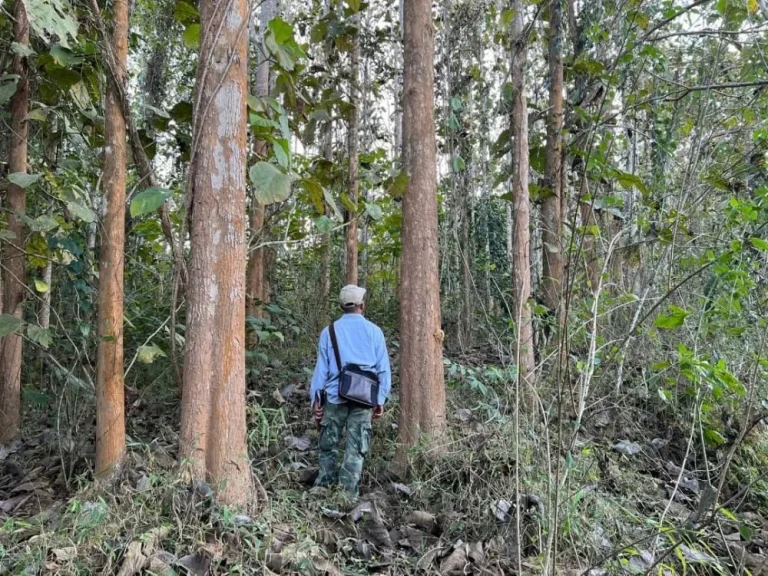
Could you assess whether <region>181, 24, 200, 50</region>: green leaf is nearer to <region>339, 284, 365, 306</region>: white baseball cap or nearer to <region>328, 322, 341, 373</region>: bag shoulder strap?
<region>339, 284, 365, 306</region>: white baseball cap

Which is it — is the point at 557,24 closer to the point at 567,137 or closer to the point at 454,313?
the point at 567,137

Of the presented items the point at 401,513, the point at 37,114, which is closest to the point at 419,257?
the point at 401,513

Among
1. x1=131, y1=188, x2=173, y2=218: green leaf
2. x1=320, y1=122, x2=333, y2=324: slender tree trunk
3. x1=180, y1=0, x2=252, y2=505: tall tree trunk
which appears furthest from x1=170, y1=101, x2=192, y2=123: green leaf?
x1=320, y1=122, x2=333, y2=324: slender tree trunk

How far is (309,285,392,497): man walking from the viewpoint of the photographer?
4.08 m

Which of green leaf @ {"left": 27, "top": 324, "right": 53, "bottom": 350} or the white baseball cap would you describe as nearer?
green leaf @ {"left": 27, "top": 324, "right": 53, "bottom": 350}

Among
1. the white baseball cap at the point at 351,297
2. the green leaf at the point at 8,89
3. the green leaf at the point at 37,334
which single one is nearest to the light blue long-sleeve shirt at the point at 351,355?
the white baseball cap at the point at 351,297

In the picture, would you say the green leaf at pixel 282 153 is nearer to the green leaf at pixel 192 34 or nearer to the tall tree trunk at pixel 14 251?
the green leaf at pixel 192 34

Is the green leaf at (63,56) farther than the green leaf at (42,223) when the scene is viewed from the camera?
No

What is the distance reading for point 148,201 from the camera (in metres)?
3.07

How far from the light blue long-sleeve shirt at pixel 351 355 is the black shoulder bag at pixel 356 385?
0.11 feet

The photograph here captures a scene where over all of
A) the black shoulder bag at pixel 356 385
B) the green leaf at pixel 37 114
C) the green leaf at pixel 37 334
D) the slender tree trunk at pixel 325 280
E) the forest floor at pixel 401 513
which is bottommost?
the forest floor at pixel 401 513

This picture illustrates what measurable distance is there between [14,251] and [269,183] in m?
2.97

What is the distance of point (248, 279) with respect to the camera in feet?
21.9

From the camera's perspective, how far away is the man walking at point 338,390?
4082 millimetres
